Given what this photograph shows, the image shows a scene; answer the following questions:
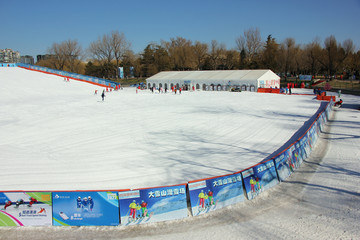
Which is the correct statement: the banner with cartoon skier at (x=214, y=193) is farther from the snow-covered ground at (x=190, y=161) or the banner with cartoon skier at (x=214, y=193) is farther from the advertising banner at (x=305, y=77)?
the advertising banner at (x=305, y=77)

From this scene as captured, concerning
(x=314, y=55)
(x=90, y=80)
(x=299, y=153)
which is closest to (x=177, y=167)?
(x=299, y=153)

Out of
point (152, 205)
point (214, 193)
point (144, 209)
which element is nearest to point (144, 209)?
point (144, 209)

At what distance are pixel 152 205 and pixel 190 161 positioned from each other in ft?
15.3

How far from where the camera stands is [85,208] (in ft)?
24.3

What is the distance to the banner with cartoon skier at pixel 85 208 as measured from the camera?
7371 millimetres

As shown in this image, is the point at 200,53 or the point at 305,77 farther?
the point at 200,53

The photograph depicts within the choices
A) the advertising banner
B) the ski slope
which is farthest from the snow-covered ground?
the advertising banner

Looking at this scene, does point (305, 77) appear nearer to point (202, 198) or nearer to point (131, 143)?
point (131, 143)

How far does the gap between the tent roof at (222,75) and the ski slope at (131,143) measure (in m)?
19.6

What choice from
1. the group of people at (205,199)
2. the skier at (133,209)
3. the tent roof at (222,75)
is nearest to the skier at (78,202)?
the skier at (133,209)

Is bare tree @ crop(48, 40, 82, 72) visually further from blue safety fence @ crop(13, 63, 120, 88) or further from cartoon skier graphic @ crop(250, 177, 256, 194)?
cartoon skier graphic @ crop(250, 177, 256, 194)

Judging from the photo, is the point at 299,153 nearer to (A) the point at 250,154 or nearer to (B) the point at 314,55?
(A) the point at 250,154

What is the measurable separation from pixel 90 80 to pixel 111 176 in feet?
153

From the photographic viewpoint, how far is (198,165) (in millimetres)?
11461
